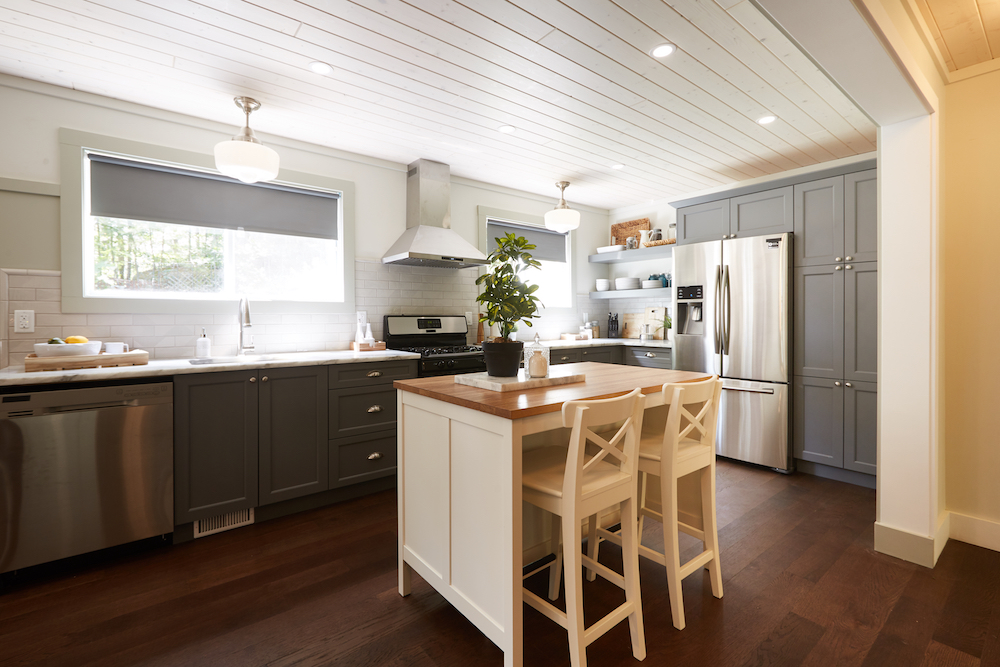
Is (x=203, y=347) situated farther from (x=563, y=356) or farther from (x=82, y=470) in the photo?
(x=563, y=356)

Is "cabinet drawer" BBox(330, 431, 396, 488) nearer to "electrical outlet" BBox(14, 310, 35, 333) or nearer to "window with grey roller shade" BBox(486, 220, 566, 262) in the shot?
"electrical outlet" BBox(14, 310, 35, 333)

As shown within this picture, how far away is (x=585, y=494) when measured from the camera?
1.53 metres

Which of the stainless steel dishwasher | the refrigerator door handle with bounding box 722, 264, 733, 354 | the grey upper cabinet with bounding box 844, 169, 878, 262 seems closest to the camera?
the stainless steel dishwasher

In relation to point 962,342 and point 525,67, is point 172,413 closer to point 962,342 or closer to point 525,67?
point 525,67

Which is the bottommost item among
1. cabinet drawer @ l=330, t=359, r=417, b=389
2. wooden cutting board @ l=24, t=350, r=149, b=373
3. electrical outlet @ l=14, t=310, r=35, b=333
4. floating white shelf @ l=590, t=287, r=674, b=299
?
cabinet drawer @ l=330, t=359, r=417, b=389

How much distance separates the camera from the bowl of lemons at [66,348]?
A: 91.7 inches

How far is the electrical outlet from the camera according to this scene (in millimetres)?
2580

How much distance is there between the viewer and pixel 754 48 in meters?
2.29

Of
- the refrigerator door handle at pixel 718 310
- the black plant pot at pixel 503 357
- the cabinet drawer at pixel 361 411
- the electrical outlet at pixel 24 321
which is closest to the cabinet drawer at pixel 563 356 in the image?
the refrigerator door handle at pixel 718 310

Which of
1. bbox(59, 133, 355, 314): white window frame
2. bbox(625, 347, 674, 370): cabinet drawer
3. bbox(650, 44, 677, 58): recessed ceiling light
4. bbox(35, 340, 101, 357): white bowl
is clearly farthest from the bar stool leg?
→ bbox(625, 347, 674, 370): cabinet drawer

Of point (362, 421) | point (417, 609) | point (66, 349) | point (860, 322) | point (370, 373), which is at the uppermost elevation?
point (860, 322)

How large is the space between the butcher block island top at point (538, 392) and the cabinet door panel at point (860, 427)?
6.50 feet

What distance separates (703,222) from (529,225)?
1.77 meters

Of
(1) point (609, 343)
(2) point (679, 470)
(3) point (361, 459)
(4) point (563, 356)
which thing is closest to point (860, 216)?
(1) point (609, 343)
